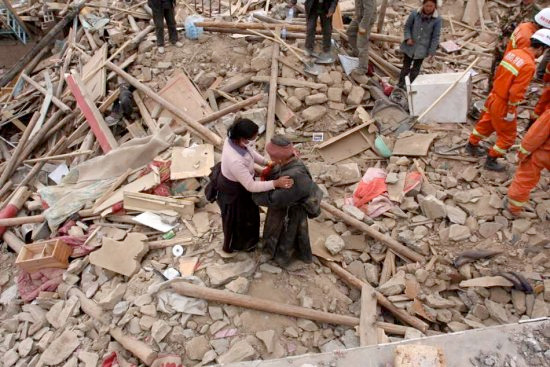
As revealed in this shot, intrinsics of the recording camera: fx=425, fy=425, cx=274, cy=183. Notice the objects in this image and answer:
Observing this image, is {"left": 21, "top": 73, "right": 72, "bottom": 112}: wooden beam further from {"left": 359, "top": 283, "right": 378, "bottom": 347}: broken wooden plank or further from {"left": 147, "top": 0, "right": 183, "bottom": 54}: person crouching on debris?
{"left": 359, "top": 283, "right": 378, "bottom": 347}: broken wooden plank

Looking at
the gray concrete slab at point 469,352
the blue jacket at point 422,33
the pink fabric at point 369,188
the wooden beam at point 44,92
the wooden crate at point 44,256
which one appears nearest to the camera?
the gray concrete slab at point 469,352

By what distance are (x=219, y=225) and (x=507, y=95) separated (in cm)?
417

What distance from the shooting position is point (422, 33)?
7.11 meters

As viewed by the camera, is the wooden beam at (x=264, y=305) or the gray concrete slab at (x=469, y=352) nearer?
the gray concrete slab at (x=469, y=352)

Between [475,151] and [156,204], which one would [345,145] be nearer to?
[475,151]

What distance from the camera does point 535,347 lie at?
3240 mm

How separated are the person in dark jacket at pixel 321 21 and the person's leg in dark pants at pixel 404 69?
139 centimetres

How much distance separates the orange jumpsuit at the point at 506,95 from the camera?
5324 mm

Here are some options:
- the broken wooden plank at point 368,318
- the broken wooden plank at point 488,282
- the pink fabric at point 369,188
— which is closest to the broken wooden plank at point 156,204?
the pink fabric at point 369,188

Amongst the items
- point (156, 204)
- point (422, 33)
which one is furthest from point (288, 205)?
point (422, 33)

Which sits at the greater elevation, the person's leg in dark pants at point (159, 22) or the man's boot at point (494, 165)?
Answer: the person's leg in dark pants at point (159, 22)

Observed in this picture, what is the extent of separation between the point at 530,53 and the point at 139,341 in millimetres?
5749

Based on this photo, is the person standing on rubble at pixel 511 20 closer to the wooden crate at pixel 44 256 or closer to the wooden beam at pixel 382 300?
the wooden beam at pixel 382 300

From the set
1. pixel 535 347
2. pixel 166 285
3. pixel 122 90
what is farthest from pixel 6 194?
pixel 535 347
